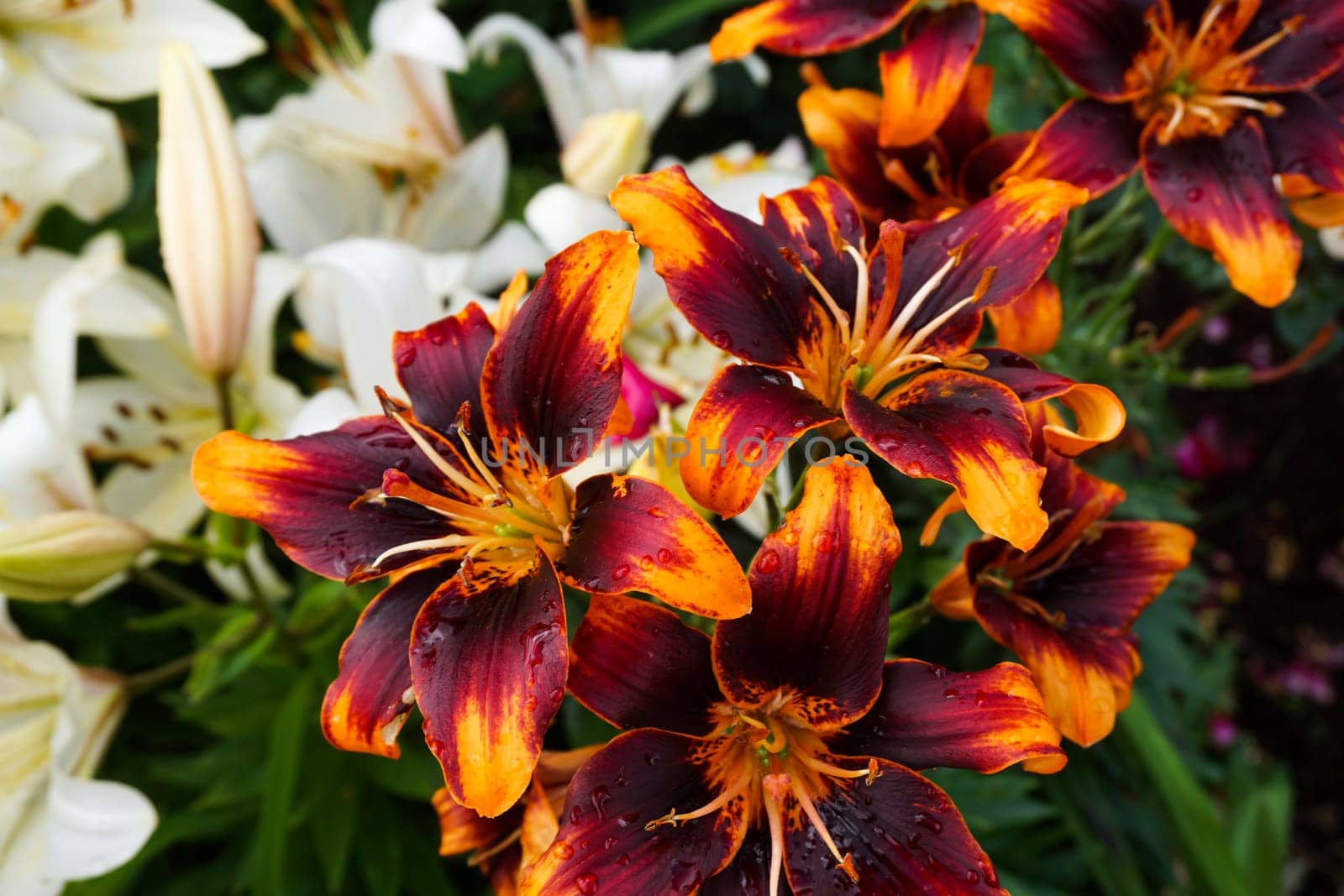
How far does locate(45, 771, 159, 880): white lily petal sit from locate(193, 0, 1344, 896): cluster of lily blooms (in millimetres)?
224

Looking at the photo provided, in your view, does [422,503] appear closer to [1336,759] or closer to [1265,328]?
[1265,328]

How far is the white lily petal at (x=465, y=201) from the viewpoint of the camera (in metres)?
0.90

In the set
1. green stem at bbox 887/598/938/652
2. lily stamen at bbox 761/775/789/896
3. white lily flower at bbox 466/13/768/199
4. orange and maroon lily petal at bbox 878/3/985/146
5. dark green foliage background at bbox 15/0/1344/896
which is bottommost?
dark green foliage background at bbox 15/0/1344/896

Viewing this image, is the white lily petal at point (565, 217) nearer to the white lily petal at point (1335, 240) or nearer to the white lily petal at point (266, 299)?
the white lily petal at point (266, 299)

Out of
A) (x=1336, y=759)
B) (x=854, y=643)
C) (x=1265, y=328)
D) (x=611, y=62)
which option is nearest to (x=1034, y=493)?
(x=854, y=643)

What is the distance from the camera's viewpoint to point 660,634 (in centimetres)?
45

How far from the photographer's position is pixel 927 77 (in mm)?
612

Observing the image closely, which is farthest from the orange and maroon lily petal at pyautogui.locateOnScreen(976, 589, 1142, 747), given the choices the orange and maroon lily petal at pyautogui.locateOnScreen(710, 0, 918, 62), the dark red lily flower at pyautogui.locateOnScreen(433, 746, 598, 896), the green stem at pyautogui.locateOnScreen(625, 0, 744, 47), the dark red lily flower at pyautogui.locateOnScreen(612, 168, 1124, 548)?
the green stem at pyautogui.locateOnScreen(625, 0, 744, 47)

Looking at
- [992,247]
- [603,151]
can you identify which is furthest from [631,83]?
[992,247]

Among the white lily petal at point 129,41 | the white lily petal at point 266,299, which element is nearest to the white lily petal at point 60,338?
the white lily petal at point 266,299

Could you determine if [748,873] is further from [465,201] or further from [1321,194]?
[465,201]

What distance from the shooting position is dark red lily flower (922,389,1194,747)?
49 cm

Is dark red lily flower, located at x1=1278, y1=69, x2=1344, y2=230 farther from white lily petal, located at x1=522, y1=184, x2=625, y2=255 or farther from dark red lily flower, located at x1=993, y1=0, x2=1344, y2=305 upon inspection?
white lily petal, located at x1=522, y1=184, x2=625, y2=255

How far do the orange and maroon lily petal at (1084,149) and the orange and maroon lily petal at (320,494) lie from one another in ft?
1.19
